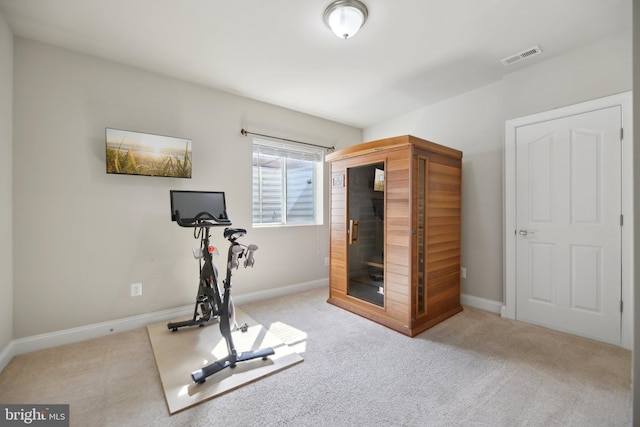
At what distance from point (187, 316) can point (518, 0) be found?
12.7 ft

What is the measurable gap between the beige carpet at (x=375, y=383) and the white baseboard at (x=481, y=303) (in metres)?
0.42

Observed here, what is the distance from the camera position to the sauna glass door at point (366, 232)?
113 inches

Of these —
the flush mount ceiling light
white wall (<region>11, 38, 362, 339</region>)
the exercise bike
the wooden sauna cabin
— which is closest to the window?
white wall (<region>11, 38, 362, 339</region>)

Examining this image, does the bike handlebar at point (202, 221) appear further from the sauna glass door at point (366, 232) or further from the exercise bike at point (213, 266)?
the sauna glass door at point (366, 232)

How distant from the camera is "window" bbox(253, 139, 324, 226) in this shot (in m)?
3.49

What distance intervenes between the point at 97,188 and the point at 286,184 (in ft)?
6.66

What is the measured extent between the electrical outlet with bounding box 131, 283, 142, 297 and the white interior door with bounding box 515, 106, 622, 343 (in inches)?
150

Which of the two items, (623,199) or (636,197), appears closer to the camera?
(636,197)

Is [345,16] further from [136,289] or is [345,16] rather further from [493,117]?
[136,289]

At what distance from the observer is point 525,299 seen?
2725 mm

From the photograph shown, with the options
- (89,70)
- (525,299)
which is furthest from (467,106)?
(89,70)

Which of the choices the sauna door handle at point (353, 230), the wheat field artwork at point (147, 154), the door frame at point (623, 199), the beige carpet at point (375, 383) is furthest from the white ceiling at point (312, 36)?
the beige carpet at point (375, 383)

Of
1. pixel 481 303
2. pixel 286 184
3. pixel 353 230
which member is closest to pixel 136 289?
pixel 286 184

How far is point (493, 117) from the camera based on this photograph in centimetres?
299
